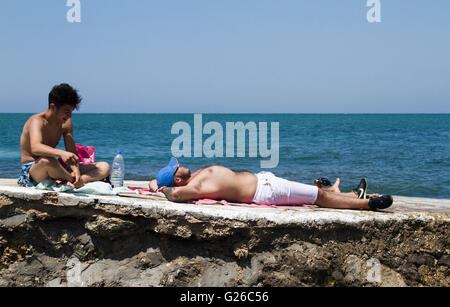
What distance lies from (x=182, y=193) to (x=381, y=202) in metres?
2.12

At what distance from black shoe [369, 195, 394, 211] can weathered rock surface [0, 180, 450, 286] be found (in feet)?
0.89

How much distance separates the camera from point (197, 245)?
435 centimetres

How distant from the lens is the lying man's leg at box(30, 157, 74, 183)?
471 cm

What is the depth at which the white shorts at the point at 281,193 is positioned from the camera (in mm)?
4969

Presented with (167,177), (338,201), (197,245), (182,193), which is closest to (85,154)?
(167,177)

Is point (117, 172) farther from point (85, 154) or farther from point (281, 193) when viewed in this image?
point (281, 193)

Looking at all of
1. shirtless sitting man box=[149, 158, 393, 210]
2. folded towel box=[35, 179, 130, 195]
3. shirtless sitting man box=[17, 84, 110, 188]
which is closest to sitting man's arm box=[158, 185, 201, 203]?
shirtless sitting man box=[149, 158, 393, 210]

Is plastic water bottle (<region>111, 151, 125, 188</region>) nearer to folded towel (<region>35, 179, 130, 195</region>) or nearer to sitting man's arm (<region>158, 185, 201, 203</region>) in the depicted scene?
folded towel (<region>35, 179, 130, 195</region>)

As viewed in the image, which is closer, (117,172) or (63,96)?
(63,96)

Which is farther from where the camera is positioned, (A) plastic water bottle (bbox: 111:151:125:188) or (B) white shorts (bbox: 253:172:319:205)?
(A) plastic water bottle (bbox: 111:151:125:188)

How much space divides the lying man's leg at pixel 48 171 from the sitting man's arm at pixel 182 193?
3.51 ft

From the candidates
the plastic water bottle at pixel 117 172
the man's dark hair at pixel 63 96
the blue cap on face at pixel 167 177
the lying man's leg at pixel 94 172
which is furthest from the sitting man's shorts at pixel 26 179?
the blue cap on face at pixel 167 177
